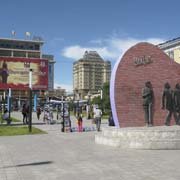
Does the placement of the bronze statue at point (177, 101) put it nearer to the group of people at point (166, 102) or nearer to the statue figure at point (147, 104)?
the group of people at point (166, 102)

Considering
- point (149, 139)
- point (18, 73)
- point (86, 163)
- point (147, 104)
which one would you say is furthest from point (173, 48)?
point (86, 163)

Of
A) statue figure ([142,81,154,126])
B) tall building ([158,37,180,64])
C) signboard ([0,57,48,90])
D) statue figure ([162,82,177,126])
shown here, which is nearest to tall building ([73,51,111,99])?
tall building ([158,37,180,64])

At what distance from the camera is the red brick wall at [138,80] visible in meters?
16.8

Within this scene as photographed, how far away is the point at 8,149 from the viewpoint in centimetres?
1434

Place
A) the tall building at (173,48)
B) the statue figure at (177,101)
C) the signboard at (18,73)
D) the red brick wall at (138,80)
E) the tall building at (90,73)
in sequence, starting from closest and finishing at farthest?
the red brick wall at (138,80) < the statue figure at (177,101) < the signboard at (18,73) < the tall building at (173,48) < the tall building at (90,73)

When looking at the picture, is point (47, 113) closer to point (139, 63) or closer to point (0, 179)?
point (139, 63)

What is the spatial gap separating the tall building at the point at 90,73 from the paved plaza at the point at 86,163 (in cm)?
9980

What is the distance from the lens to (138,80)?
1725 centimetres

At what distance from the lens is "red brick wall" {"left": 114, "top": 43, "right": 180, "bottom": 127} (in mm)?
16766

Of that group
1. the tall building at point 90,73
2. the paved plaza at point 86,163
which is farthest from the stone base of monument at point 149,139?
the tall building at point 90,73

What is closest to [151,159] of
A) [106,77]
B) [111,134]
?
[111,134]

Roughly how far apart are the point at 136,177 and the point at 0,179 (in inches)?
125

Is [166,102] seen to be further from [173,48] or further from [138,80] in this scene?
[173,48]

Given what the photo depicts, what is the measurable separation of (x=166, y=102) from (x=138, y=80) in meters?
1.72
